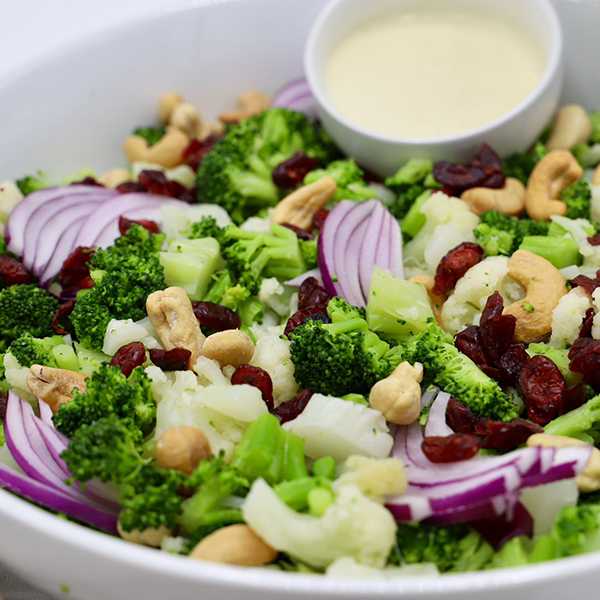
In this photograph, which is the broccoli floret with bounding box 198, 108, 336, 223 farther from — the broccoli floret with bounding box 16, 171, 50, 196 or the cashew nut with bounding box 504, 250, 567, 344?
the cashew nut with bounding box 504, 250, 567, 344

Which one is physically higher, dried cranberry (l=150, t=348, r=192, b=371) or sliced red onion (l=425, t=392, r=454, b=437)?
dried cranberry (l=150, t=348, r=192, b=371)

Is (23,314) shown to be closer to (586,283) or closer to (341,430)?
(341,430)

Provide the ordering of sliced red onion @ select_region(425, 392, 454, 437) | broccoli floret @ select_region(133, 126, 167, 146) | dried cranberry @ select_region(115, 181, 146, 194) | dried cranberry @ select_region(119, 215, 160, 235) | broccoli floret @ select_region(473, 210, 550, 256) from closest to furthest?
sliced red onion @ select_region(425, 392, 454, 437) < broccoli floret @ select_region(473, 210, 550, 256) < dried cranberry @ select_region(119, 215, 160, 235) < dried cranberry @ select_region(115, 181, 146, 194) < broccoli floret @ select_region(133, 126, 167, 146)

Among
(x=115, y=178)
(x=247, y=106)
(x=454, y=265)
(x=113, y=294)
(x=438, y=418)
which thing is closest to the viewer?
(x=438, y=418)

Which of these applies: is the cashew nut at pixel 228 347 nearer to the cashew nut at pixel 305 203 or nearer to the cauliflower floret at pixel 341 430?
the cauliflower floret at pixel 341 430

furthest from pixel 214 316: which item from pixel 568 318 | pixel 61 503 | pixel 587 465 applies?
pixel 587 465

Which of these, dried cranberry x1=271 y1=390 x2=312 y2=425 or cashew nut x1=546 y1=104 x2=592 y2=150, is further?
cashew nut x1=546 y1=104 x2=592 y2=150

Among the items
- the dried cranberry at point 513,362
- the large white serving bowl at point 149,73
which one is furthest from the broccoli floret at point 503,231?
the large white serving bowl at point 149,73

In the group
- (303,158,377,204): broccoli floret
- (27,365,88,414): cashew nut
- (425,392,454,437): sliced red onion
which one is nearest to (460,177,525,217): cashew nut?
(303,158,377,204): broccoli floret
